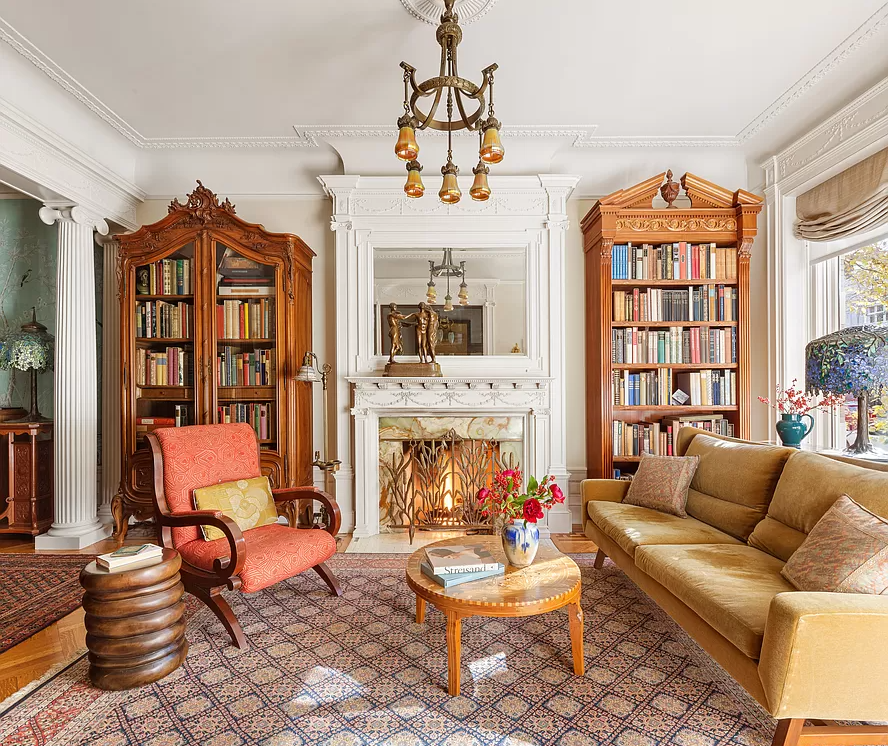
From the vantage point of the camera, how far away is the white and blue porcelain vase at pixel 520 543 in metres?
2.20

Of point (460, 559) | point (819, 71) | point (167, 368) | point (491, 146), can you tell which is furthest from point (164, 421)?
point (819, 71)

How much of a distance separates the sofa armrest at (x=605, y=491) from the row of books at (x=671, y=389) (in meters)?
0.88

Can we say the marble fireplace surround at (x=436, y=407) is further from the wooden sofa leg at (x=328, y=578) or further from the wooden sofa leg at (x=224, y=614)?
the wooden sofa leg at (x=224, y=614)

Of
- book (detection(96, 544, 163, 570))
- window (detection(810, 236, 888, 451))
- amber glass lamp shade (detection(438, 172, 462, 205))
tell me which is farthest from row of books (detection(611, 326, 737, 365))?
book (detection(96, 544, 163, 570))

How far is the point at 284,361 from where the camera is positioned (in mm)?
3775

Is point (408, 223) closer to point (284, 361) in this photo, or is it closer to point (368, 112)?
point (368, 112)

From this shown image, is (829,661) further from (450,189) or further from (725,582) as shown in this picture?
(450,189)

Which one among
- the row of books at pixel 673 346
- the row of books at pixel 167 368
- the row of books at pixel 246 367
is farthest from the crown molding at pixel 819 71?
the row of books at pixel 167 368

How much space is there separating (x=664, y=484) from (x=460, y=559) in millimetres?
1403

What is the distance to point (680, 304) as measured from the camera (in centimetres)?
394

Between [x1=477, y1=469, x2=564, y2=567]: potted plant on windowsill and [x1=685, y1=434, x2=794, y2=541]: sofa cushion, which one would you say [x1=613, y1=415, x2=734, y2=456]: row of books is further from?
[x1=477, y1=469, x2=564, y2=567]: potted plant on windowsill

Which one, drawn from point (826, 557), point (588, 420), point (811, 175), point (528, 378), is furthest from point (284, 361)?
point (811, 175)

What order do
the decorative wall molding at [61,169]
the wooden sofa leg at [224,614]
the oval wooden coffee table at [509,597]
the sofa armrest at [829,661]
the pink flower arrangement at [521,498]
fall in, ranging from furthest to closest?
the decorative wall molding at [61,169] → the wooden sofa leg at [224,614] → the pink flower arrangement at [521,498] → the oval wooden coffee table at [509,597] → the sofa armrest at [829,661]

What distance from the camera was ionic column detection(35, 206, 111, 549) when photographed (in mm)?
3654
